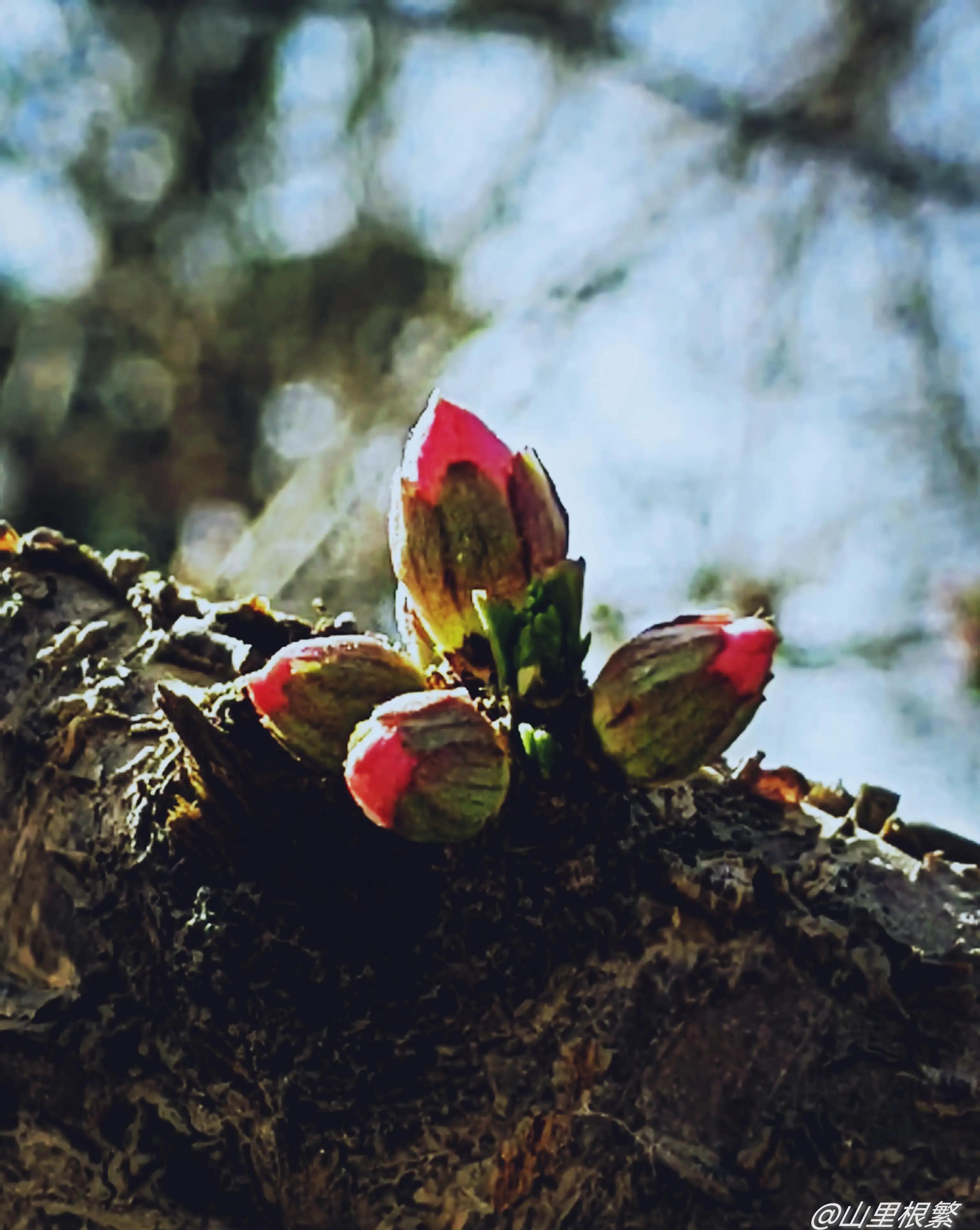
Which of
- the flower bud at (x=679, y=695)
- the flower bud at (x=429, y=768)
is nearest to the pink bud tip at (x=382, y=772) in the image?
the flower bud at (x=429, y=768)

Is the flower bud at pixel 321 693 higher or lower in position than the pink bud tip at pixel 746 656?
lower

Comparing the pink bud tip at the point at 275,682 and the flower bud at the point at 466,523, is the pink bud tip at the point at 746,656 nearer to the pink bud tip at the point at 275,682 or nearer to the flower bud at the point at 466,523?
the flower bud at the point at 466,523

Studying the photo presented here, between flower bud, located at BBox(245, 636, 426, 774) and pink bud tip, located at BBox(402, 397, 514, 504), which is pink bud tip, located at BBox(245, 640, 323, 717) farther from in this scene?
pink bud tip, located at BBox(402, 397, 514, 504)

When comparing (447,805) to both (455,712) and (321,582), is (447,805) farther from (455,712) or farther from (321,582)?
(321,582)

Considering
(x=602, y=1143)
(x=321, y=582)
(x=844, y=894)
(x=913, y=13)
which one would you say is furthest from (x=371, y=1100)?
(x=913, y=13)

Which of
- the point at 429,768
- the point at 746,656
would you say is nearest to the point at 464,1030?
the point at 429,768

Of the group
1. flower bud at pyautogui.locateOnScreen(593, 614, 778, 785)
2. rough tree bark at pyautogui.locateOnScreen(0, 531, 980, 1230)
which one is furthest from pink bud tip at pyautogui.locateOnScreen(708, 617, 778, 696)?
rough tree bark at pyautogui.locateOnScreen(0, 531, 980, 1230)
